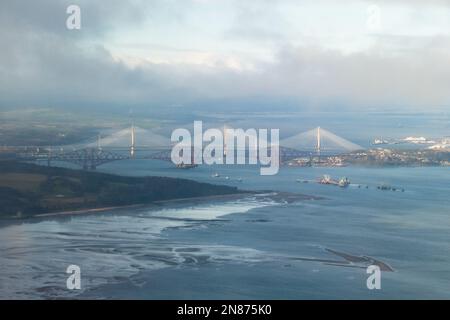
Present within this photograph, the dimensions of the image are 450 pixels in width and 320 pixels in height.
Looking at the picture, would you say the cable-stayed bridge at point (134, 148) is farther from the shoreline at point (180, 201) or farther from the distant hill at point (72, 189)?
the shoreline at point (180, 201)

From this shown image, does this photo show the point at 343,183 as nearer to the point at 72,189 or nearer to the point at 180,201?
the point at 180,201

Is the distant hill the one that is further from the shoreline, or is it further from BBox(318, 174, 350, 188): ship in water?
BBox(318, 174, 350, 188): ship in water

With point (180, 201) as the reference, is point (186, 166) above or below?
above

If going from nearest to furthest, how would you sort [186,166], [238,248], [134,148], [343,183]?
1. [238,248]
2. [343,183]
3. [186,166]
4. [134,148]

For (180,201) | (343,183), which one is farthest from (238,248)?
(343,183)

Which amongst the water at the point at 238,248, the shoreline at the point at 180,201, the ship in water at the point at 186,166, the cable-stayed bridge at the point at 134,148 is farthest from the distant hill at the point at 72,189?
the ship in water at the point at 186,166

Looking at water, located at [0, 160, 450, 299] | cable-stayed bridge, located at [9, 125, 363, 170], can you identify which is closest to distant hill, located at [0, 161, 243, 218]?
water, located at [0, 160, 450, 299]
